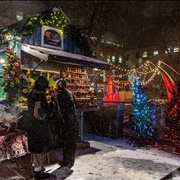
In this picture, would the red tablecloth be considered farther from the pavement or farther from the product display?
the product display

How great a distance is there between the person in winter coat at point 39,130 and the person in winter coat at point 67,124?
0.90 meters

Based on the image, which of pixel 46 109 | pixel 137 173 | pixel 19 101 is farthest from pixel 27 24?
pixel 137 173

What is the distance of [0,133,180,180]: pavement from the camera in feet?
17.0

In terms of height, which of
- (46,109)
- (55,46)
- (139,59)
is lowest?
(46,109)

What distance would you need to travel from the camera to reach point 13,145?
18.4ft

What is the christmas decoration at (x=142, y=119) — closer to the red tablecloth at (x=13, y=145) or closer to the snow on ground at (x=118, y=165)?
the snow on ground at (x=118, y=165)

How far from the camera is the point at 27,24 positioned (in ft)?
26.3

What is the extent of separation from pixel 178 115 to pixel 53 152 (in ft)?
16.3

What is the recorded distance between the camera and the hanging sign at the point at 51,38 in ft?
28.0

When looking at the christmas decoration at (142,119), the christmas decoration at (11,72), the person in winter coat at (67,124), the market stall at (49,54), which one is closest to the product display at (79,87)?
the market stall at (49,54)

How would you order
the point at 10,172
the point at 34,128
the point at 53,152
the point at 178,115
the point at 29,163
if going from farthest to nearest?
the point at 178,115, the point at 53,152, the point at 29,163, the point at 10,172, the point at 34,128

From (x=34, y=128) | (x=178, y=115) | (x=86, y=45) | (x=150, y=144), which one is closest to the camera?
(x=34, y=128)

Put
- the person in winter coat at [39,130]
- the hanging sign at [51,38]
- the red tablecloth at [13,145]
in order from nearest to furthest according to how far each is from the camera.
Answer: the person in winter coat at [39,130]
the red tablecloth at [13,145]
the hanging sign at [51,38]

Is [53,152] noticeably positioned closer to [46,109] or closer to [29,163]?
[29,163]
